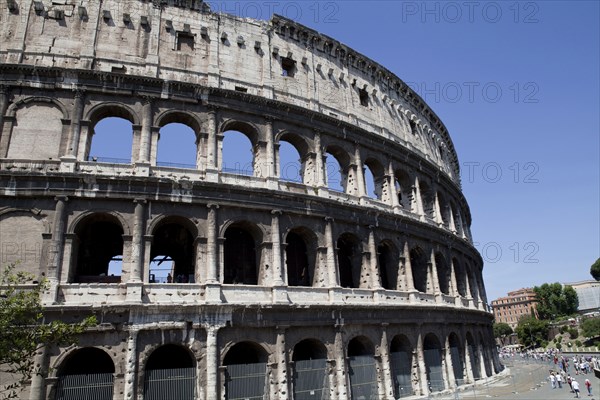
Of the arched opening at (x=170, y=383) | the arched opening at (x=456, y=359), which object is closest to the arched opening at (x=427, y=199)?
the arched opening at (x=456, y=359)

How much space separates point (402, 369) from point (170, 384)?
8.89 m

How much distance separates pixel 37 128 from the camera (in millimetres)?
13898

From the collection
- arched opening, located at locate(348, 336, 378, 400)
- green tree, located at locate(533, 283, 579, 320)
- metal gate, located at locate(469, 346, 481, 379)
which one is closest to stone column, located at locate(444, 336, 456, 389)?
metal gate, located at locate(469, 346, 481, 379)

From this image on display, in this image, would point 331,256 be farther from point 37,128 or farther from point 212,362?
point 37,128

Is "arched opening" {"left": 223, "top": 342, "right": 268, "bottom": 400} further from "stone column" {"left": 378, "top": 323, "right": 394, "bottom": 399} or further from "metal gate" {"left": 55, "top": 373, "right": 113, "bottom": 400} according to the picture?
"stone column" {"left": 378, "top": 323, "right": 394, "bottom": 399}

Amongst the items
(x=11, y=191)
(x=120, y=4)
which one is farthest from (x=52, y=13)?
(x=11, y=191)

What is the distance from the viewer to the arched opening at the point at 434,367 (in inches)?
692

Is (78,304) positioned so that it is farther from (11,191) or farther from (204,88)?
(204,88)

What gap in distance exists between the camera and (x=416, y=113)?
24984mm

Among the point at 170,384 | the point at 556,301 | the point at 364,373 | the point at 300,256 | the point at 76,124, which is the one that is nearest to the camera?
the point at 170,384

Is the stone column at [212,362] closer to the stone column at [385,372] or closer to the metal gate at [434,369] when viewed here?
the stone column at [385,372]

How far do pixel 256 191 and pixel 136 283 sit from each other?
15.7 ft

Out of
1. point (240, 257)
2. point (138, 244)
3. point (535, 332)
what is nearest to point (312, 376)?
point (240, 257)

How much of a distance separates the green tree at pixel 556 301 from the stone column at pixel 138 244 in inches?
2937
